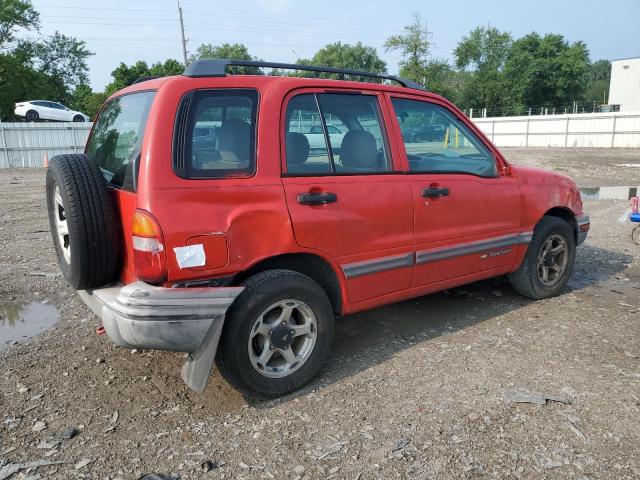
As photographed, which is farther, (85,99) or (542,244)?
(85,99)

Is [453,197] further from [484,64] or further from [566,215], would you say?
[484,64]

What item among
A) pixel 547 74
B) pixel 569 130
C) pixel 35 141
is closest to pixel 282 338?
pixel 35 141

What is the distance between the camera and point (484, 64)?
80.2 m

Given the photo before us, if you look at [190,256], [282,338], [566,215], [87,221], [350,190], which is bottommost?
[282,338]

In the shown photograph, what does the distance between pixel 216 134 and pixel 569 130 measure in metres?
35.0

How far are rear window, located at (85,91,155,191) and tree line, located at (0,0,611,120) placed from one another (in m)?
39.5

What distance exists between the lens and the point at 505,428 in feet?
9.75

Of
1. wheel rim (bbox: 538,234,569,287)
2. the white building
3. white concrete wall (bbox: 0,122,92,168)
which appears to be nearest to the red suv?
wheel rim (bbox: 538,234,569,287)

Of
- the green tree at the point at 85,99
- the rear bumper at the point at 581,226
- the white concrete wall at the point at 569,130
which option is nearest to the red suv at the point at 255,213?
the rear bumper at the point at 581,226

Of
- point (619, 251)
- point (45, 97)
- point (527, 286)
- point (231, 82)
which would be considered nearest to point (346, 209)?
point (231, 82)

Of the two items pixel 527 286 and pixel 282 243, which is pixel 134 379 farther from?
pixel 527 286

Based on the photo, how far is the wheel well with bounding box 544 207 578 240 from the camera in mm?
5035

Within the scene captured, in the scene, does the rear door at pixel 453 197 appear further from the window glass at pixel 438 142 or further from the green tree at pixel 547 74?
the green tree at pixel 547 74

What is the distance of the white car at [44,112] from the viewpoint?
96.5ft
